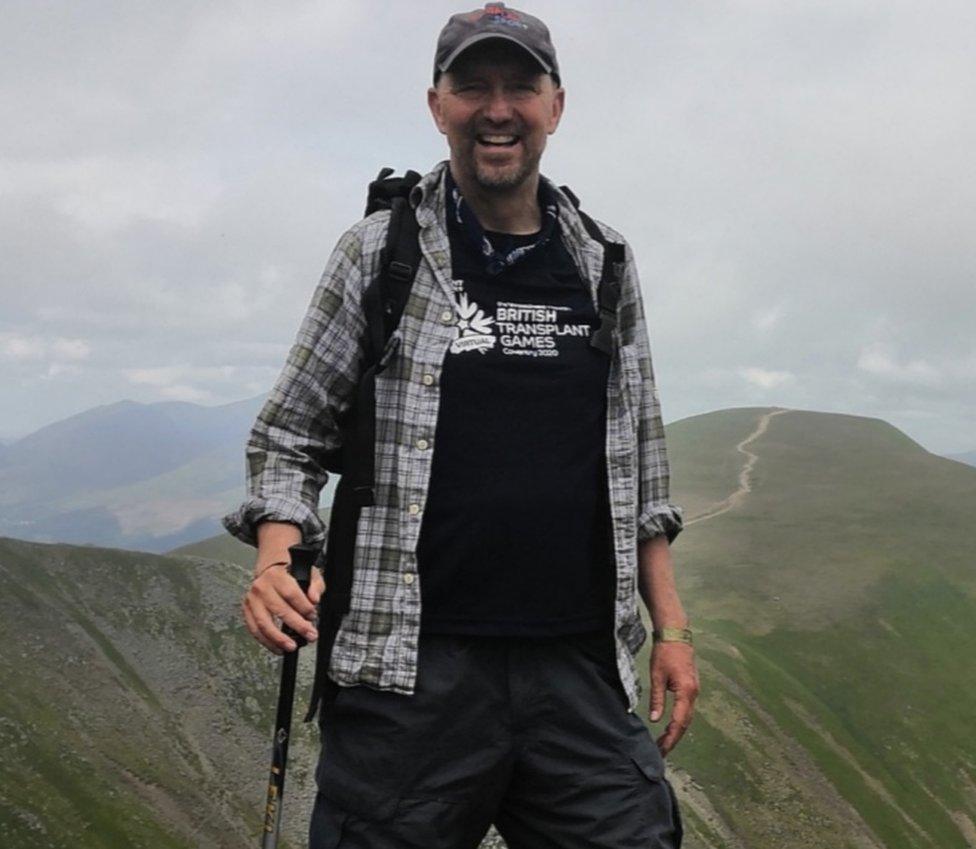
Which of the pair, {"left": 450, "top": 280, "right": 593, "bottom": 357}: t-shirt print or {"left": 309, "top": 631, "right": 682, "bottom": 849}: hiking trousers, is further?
{"left": 450, "top": 280, "right": 593, "bottom": 357}: t-shirt print

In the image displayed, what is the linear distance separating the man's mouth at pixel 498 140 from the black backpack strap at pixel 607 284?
0.77 metres

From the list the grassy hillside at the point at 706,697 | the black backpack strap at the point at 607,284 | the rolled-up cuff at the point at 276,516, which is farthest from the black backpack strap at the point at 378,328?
the grassy hillside at the point at 706,697

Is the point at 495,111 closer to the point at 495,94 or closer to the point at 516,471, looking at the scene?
the point at 495,94

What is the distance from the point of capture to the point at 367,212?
239 inches

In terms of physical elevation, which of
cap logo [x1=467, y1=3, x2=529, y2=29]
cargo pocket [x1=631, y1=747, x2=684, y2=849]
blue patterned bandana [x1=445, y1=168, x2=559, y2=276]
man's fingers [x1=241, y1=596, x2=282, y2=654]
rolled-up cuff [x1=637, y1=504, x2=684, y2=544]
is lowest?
cargo pocket [x1=631, y1=747, x2=684, y2=849]

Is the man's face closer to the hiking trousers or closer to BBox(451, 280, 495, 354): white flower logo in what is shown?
BBox(451, 280, 495, 354): white flower logo

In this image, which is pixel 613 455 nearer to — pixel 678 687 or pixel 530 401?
pixel 530 401

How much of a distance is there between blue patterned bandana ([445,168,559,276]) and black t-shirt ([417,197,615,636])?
4 centimetres

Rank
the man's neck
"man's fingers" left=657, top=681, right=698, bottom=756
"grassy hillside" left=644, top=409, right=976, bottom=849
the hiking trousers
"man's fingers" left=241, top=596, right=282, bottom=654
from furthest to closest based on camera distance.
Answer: "grassy hillside" left=644, top=409, right=976, bottom=849 → "man's fingers" left=657, top=681, right=698, bottom=756 → the man's neck → the hiking trousers → "man's fingers" left=241, top=596, right=282, bottom=654

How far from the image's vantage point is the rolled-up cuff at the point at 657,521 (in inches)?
244

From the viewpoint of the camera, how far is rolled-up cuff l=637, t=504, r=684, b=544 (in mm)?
6203

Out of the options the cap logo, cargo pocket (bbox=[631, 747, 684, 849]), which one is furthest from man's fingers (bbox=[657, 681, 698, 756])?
the cap logo

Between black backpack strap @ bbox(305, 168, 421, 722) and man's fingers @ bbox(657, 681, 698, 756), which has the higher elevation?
black backpack strap @ bbox(305, 168, 421, 722)

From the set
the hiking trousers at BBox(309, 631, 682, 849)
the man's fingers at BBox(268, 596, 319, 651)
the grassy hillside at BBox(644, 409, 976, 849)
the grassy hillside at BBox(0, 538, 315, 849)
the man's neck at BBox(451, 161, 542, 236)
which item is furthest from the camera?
the grassy hillside at BBox(644, 409, 976, 849)
